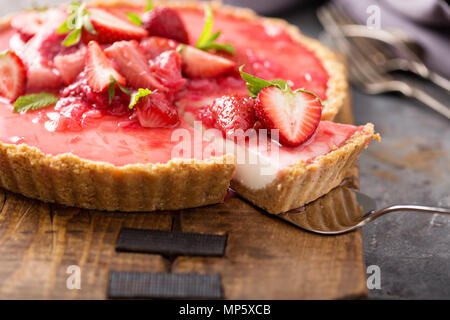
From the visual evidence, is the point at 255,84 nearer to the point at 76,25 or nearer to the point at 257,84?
the point at 257,84

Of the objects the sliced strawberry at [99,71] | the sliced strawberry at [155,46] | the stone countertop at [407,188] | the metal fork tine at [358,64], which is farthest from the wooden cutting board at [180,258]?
the metal fork tine at [358,64]

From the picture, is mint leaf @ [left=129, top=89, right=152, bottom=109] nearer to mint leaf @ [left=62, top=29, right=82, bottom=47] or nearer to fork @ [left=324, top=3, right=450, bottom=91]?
mint leaf @ [left=62, top=29, right=82, bottom=47]

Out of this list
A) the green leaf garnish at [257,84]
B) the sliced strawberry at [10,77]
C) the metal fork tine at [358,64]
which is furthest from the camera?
the metal fork tine at [358,64]

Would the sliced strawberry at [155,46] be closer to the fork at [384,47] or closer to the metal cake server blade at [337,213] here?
the metal cake server blade at [337,213]

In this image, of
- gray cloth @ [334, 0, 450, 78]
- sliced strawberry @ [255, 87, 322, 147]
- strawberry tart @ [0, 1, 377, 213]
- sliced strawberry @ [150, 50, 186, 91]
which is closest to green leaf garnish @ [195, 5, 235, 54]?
strawberry tart @ [0, 1, 377, 213]

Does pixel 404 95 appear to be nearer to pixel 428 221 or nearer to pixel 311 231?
pixel 428 221
